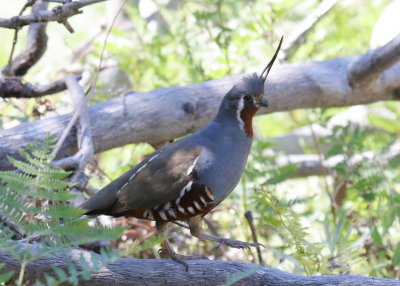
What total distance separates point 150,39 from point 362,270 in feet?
10.5

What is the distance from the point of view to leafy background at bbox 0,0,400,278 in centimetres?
388

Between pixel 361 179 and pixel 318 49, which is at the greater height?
pixel 318 49

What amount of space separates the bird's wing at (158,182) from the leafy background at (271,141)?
0.40m

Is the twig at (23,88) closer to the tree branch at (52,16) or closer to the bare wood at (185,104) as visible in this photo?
the bare wood at (185,104)

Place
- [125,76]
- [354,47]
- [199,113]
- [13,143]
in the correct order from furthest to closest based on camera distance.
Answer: [125,76] → [354,47] → [199,113] → [13,143]

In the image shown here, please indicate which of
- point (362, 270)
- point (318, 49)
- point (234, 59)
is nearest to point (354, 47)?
point (318, 49)

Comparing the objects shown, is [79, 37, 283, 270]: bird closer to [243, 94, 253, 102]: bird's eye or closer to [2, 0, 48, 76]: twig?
[243, 94, 253, 102]: bird's eye

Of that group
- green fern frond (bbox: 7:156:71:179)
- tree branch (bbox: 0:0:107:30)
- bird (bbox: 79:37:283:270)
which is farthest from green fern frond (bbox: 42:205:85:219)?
tree branch (bbox: 0:0:107:30)

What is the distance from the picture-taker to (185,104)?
436cm

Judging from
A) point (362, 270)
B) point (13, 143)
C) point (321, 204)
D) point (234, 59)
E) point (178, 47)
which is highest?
point (178, 47)

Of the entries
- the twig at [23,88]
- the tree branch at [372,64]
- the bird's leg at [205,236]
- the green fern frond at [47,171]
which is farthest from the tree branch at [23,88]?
the green fern frond at [47,171]

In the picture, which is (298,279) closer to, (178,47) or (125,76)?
(178,47)

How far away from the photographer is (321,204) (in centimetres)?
550

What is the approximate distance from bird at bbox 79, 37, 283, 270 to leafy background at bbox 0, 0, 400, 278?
0.27 metres
